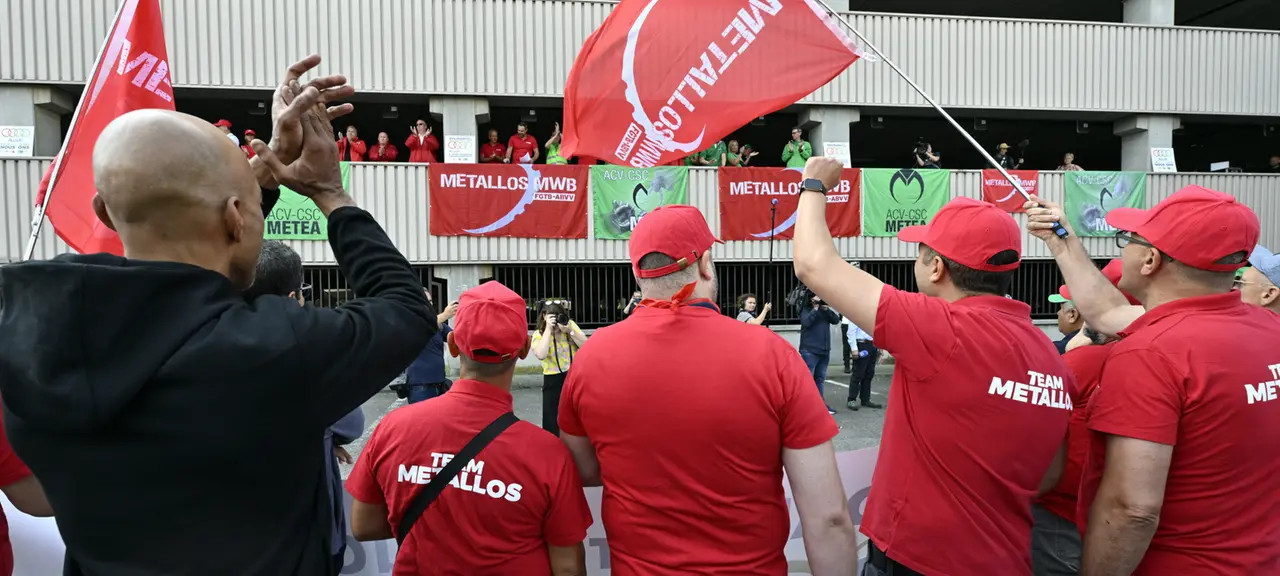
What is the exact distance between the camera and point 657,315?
6.41ft

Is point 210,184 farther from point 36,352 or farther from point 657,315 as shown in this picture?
point 657,315

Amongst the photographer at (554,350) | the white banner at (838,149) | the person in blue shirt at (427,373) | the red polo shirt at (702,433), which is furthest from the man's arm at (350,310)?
the white banner at (838,149)

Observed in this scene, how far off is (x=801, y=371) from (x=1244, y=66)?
717 inches

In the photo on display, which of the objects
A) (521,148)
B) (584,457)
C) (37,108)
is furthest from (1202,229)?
(37,108)

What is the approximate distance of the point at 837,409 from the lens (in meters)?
9.84

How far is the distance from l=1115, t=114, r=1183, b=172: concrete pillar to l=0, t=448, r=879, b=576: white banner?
49.2 feet

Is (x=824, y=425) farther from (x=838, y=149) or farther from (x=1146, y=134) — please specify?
(x=1146, y=134)

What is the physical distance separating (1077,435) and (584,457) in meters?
1.51

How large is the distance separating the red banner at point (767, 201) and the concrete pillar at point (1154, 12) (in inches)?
294

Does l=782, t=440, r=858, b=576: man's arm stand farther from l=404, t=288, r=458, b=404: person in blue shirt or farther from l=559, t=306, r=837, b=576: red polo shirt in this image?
l=404, t=288, r=458, b=404: person in blue shirt

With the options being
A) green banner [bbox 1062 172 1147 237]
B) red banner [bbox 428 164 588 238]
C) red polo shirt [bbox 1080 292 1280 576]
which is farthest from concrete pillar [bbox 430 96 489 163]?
red polo shirt [bbox 1080 292 1280 576]

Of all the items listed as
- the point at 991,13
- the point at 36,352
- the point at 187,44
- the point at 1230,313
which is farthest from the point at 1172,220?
the point at 991,13

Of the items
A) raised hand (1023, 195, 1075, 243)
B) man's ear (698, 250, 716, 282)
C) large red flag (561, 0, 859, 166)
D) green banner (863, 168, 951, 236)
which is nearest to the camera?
man's ear (698, 250, 716, 282)

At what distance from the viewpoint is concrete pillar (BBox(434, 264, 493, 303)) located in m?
12.7
